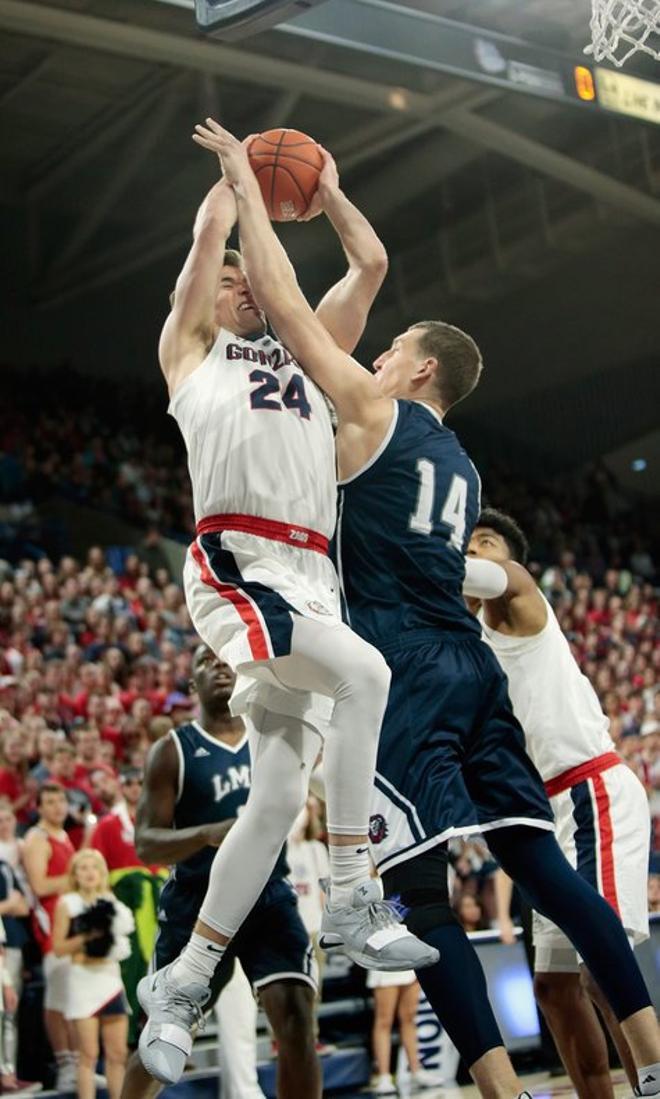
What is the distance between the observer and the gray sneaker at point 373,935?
4.02 meters

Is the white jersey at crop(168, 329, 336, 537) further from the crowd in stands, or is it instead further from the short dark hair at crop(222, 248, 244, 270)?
the crowd in stands

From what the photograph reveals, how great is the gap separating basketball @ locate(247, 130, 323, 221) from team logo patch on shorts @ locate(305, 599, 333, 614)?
142 centimetres

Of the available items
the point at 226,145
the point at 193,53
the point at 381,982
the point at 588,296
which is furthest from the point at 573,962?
the point at 588,296

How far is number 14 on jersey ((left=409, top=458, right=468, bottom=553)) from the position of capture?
466cm

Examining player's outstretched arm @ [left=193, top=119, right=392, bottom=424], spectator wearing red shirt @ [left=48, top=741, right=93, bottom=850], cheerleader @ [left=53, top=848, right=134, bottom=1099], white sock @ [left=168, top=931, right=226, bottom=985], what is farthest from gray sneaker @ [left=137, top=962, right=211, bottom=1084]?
spectator wearing red shirt @ [left=48, top=741, right=93, bottom=850]

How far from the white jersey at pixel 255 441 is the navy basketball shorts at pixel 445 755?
54cm

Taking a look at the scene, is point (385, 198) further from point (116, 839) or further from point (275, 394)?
point (275, 394)

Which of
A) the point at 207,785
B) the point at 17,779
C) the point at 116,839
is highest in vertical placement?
the point at 17,779

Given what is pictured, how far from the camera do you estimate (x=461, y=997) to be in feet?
13.4

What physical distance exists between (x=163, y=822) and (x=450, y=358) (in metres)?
2.41

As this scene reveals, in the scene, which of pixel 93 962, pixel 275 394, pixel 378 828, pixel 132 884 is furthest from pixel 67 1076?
pixel 275 394

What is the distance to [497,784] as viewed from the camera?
177 inches

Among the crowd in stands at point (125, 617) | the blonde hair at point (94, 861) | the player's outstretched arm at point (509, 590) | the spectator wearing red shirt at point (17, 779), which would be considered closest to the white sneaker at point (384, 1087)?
the crowd in stands at point (125, 617)

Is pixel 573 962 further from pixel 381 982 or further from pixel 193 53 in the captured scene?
pixel 193 53
